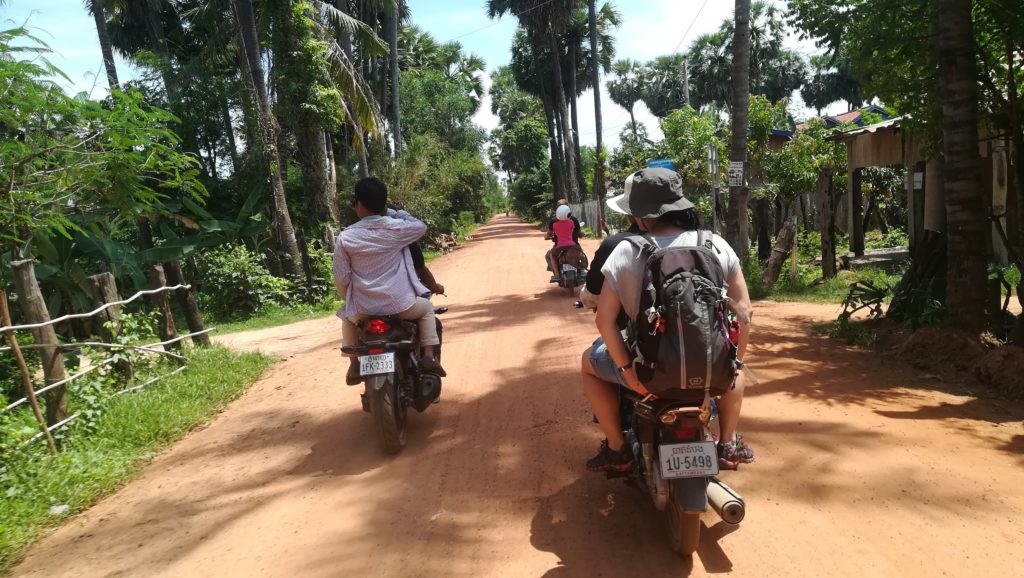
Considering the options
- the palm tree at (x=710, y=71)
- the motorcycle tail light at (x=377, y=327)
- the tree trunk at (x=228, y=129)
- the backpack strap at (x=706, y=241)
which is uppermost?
the palm tree at (x=710, y=71)

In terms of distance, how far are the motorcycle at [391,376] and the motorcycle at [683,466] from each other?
2.13 metres

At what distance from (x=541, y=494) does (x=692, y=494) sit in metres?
1.22

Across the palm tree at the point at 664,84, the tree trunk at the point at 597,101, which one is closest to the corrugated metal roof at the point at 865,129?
the tree trunk at the point at 597,101

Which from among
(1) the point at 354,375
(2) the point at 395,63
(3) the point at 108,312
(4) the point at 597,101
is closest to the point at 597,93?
(4) the point at 597,101

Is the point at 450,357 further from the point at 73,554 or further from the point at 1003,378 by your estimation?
the point at 1003,378

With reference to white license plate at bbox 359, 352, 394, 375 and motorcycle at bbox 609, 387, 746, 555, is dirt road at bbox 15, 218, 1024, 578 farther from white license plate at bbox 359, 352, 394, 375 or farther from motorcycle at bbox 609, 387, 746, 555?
white license plate at bbox 359, 352, 394, 375

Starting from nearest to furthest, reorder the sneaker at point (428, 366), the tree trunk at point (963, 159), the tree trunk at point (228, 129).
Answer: the sneaker at point (428, 366) < the tree trunk at point (963, 159) < the tree trunk at point (228, 129)

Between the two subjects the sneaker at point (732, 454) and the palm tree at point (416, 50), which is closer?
the sneaker at point (732, 454)

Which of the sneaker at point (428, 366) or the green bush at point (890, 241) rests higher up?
the sneaker at point (428, 366)

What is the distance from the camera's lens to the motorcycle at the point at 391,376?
4730 mm

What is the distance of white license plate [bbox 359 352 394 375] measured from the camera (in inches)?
185

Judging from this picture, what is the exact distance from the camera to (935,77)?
23.7 feet

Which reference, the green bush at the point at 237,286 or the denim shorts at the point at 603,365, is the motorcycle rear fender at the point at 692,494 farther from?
the green bush at the point at 237,286

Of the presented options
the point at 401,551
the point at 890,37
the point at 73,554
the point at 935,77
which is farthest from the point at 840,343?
the point at 73,554
